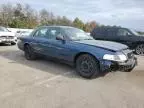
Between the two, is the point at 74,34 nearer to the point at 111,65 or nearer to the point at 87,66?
the point at 87,66

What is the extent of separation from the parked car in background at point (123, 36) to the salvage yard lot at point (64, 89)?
201 inches

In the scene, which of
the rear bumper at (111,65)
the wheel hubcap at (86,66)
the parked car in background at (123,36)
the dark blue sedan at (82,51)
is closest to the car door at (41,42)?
the dark blue sedan at (82,51)

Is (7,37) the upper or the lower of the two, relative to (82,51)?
upper

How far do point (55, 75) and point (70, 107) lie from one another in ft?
8.26

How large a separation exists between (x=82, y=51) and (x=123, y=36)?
6.97 m

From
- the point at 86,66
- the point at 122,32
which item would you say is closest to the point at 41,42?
the point at 86,66

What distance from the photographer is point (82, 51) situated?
21.5 ft

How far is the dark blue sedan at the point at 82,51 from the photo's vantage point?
20.1 feet

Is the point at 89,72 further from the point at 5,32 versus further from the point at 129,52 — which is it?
the point at 5,32

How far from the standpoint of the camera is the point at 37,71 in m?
7.15

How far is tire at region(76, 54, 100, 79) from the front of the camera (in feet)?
20.5

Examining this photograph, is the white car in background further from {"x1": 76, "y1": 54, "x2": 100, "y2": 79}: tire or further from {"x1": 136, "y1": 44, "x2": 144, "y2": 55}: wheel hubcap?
{"x1": 76, "y1": 54, "x2": 100, "y2": 79}: tire

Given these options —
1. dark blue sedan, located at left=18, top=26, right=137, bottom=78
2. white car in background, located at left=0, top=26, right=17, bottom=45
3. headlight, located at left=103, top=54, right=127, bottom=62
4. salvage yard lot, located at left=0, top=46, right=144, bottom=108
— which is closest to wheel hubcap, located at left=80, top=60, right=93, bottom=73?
dark blue sedan, located at left=18, top=26, right=137, bottom=78

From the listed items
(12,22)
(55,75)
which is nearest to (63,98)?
(55,75)
